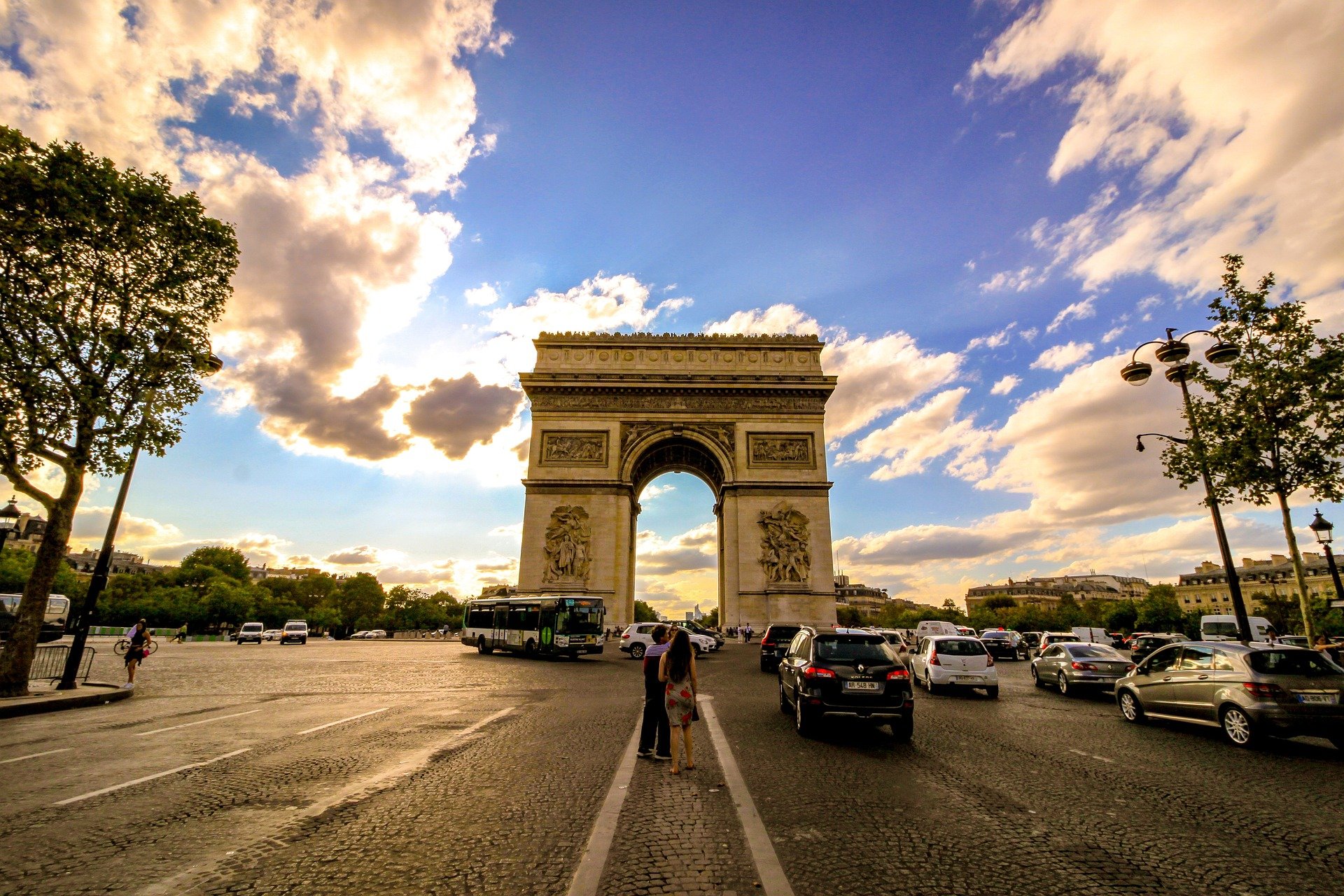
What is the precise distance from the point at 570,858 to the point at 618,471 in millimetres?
33674

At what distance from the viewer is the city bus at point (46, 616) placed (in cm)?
2019

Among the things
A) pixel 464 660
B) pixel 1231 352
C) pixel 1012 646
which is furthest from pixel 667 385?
pixel 1231 352

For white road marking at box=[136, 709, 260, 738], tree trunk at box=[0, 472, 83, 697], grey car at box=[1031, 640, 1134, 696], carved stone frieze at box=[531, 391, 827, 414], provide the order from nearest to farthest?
white road marking at box=[136, 709, 260, 738]
tree trunk at box=[0, 472, 83, 697]
grey car at box=[1031, 640, 1134, 696]
carved stone frieze at box=[531, 391, 827, 414]

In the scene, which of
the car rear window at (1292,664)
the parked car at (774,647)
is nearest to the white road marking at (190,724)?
the parked car at (774,647)

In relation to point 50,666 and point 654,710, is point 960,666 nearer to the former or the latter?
point 654,710

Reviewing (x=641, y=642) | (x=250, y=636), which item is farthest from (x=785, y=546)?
(x=250, y=636)

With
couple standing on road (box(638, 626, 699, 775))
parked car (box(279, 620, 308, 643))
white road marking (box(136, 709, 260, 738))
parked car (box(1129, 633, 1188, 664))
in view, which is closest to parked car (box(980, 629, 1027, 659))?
parked car (box(1129, 633, 1188, 664))

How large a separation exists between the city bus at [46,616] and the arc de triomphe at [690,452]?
19.9 meters

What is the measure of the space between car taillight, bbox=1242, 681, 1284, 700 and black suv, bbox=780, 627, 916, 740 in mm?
4493

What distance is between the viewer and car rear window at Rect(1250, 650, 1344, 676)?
27.3ft

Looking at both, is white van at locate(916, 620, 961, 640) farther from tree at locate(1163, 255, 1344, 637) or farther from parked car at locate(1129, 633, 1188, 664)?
tree at locate(1163, 255, 1344, 637)

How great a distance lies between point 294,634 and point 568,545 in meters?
22.5

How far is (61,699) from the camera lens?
1175 centimetres

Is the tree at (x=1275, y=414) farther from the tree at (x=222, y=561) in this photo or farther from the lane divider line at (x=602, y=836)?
the tree at (x=222, y=561)
